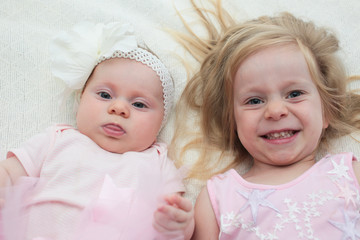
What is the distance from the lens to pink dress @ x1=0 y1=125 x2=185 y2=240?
1.22 meters

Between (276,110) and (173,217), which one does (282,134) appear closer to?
(276,110)

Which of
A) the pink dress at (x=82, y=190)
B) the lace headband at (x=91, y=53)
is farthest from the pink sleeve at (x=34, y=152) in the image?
the lace headband at (x=91, y=53)

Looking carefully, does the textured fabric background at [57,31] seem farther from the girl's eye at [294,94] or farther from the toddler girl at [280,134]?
the girl's eye at [294,94]

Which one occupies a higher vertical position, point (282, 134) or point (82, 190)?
point (282, 134)

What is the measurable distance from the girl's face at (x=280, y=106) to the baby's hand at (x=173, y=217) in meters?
0.40

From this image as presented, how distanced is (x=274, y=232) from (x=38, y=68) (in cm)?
116

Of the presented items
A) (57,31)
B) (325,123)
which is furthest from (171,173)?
(57,31)

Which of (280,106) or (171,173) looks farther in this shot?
(171,173)

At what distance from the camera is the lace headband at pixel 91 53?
1.58 m

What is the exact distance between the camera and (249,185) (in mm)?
1437

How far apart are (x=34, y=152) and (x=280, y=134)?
33.9 inches

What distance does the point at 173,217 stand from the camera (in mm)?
1185

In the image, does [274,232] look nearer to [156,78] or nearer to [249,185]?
[249,185]

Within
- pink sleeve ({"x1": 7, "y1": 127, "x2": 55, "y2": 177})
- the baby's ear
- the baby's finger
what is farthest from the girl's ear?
pink sleeve ({"x1": 7, "y1": 127, "x2": 55, "y2": 177})
